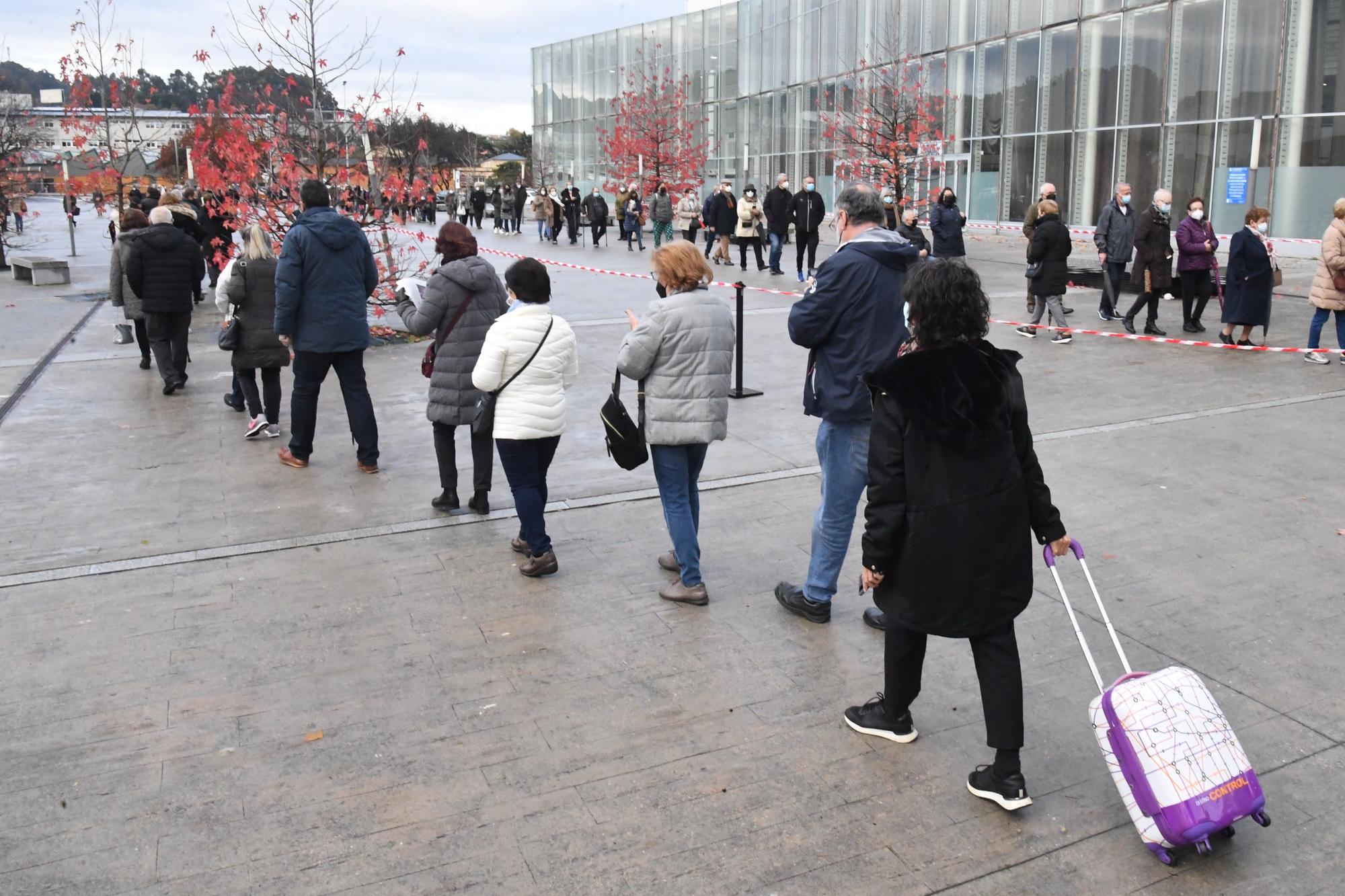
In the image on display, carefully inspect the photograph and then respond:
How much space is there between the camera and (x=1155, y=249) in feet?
44.2

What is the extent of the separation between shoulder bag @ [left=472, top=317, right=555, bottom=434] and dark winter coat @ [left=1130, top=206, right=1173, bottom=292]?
9582 mm

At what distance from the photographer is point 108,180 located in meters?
22.3

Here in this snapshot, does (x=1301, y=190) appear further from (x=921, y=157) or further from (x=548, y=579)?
(x=548, y=579)

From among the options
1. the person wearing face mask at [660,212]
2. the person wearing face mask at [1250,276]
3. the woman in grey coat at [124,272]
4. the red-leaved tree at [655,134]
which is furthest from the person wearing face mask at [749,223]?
the red-leaved tree at [655,134]

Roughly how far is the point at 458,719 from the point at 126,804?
117 centimetres

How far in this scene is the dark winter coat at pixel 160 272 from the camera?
407 inches

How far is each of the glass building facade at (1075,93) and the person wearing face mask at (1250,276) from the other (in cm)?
1188

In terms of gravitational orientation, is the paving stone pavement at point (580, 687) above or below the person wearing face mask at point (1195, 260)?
below

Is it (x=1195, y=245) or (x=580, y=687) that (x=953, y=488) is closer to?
(x=580, y=687)

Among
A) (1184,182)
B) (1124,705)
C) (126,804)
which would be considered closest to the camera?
(1124,705)

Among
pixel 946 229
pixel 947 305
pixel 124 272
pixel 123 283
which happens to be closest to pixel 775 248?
pixel 946 229

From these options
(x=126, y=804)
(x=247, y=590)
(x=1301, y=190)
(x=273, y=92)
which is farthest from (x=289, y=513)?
(x=1301, y=190)

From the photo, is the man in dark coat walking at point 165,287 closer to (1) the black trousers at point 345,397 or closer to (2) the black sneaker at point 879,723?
(1) the black trousers at point 345,397

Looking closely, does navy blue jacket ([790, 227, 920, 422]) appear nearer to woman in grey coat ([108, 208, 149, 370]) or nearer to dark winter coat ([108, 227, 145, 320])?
dark winter coat ([108, 227, 145, 320])
